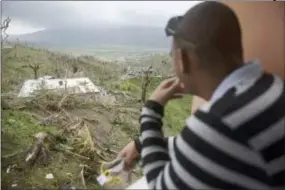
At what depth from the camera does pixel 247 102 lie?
775 mm

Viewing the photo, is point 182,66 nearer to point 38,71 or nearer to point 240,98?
point 240,98

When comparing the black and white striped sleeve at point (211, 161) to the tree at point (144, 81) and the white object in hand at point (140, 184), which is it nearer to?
the white object in hand at point (140, 184)

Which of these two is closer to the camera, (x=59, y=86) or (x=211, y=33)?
(x=211, y=33)

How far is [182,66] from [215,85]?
8cm

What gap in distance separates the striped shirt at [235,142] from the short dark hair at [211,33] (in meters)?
0.05

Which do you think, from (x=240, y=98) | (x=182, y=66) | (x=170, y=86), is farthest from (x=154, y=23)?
(x=240, y=98)

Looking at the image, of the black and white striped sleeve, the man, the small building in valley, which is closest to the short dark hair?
the man

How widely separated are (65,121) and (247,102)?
0.77m

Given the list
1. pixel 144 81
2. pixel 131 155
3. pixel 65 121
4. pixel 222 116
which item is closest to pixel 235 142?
pixel 222 116

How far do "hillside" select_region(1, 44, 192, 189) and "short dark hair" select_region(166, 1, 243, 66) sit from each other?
0.39 m

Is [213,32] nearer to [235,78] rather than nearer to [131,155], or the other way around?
[235,78]

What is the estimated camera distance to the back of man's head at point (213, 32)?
2.59 feet

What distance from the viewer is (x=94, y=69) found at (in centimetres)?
139

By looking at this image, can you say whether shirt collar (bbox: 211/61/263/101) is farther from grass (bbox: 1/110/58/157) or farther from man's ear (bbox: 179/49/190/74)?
grass (bbox: 1/110/58/157)
